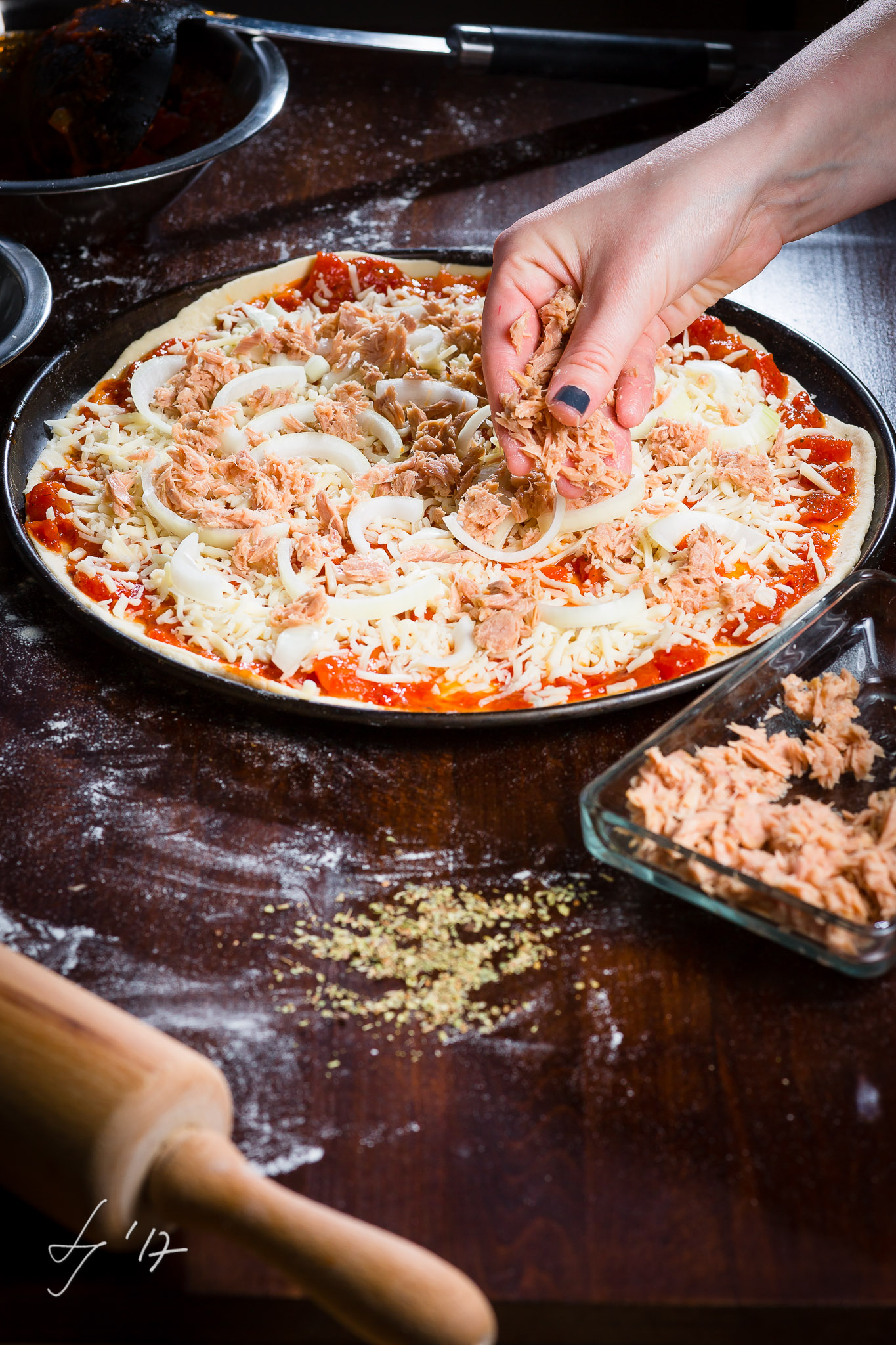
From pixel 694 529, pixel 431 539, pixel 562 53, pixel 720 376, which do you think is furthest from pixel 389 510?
pixel 562 53

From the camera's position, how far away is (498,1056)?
1677 millimetres

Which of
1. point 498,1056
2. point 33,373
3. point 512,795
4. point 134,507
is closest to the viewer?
point 498,1056

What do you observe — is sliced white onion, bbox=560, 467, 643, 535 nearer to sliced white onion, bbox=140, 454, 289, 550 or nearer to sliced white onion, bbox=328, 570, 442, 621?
sliced white onion, bbox=328, 570, 442, 621

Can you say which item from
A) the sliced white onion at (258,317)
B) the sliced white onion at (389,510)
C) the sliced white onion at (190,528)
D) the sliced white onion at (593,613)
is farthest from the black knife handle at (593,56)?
the sliced white onion at (593,613)

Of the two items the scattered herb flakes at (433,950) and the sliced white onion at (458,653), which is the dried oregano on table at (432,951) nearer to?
the scattered herb flakes at (433,950)

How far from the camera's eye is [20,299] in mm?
2912

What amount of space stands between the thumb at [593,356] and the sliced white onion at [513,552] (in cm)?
22

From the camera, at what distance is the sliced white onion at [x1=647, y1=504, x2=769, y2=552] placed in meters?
2.47

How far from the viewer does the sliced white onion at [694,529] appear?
2.47m

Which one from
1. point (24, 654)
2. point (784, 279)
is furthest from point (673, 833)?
point (784, 279)

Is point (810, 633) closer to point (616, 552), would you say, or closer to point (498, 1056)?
point (616, 552)

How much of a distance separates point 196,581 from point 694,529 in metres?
1.06

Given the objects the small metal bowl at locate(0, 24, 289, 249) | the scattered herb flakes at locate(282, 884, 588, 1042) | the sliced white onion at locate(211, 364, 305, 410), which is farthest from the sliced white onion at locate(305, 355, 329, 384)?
the scattered herb flakes at locate(282, 884, 588, 1042)

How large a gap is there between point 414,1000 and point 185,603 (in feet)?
3.35
